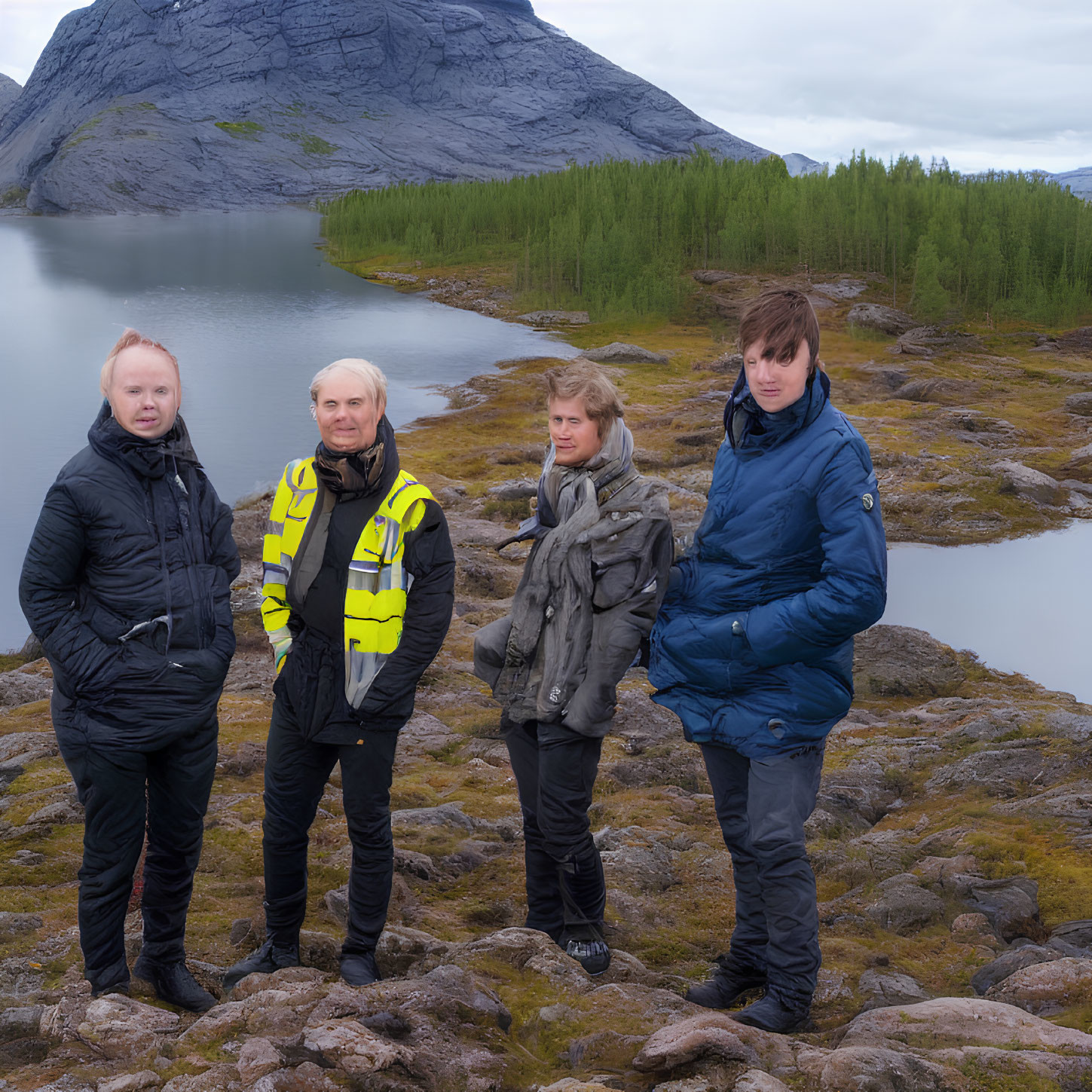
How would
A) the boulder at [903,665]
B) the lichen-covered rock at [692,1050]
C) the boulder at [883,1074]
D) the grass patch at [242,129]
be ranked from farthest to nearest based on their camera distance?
the grass patch at [242,129], the boulder at [903,665], the lichen-covered rock at [692,1050], the boulder at [883,1074]

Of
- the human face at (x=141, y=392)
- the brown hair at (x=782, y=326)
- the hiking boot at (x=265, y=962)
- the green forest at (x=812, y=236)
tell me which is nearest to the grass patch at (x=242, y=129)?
the green forest at (x=812, y=236)

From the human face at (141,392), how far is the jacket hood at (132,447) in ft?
0.08

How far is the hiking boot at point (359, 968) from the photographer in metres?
3.97

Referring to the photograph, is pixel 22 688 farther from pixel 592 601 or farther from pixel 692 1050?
pixel 692 1050

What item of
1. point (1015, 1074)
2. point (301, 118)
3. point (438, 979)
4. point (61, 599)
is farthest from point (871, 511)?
point (301, 118)

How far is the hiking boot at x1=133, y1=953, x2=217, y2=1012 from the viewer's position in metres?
3.96

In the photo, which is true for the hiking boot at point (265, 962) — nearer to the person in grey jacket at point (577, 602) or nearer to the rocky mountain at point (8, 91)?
the person in grey jacket at point (577, 602)

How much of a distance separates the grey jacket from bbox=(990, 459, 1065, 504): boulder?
47.3 feet

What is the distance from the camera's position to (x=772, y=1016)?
11.6ft

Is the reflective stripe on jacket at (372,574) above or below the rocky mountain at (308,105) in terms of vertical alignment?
below

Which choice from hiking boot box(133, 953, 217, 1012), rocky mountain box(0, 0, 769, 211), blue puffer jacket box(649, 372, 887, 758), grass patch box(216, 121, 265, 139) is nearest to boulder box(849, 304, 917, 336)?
blue puffer jacket box(649, 372, 887, 758)

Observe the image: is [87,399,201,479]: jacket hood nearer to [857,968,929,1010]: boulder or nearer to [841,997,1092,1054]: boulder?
[841,997,1092,1054]: boulder

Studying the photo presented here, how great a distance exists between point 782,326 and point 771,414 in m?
0.30

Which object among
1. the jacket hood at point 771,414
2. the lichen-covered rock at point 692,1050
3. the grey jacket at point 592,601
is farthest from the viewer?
the grey jacket at point 592,601
